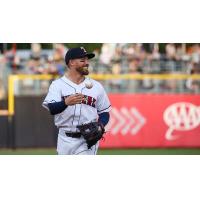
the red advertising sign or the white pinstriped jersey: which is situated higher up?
the white pinstriped jersey

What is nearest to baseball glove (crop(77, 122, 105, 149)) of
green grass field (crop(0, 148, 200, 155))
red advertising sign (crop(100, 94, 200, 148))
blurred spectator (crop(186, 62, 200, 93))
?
green grass field (crop(0, 148, 200, 155))

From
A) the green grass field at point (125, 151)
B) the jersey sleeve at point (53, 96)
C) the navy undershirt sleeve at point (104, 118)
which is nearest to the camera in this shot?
the jersey sleeve at point (53, 96)

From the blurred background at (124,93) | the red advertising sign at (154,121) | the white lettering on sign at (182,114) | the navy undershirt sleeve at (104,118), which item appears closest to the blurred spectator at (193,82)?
the blurred background at (124,93)

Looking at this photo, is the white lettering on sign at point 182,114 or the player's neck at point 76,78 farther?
the white lettering on sign at point 182,114

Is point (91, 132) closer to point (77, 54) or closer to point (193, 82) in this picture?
point (77, 54)

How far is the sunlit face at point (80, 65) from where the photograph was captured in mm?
8258

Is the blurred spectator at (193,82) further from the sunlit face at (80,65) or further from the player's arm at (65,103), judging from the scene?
the player's arm at (65,103)

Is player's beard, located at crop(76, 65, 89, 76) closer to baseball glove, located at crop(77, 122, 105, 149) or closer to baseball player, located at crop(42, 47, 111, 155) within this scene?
baseball player, located at crop(42, 47, 111, 155)

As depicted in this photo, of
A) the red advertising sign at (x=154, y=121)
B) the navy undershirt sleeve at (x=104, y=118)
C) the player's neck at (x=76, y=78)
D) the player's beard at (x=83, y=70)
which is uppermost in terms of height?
the player's beard at (x=83, y=70)

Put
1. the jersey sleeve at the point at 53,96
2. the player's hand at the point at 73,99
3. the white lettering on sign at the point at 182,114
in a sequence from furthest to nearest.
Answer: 1. the white lettering on sign at the point at 182,114
2. the jersey sleeve at the point at 53,96
3. the player's hand at the point at 73,99

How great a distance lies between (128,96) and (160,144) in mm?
1408

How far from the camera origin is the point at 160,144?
54.6ft

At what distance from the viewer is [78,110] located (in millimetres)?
8234

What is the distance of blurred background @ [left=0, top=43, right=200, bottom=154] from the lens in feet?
52.9
